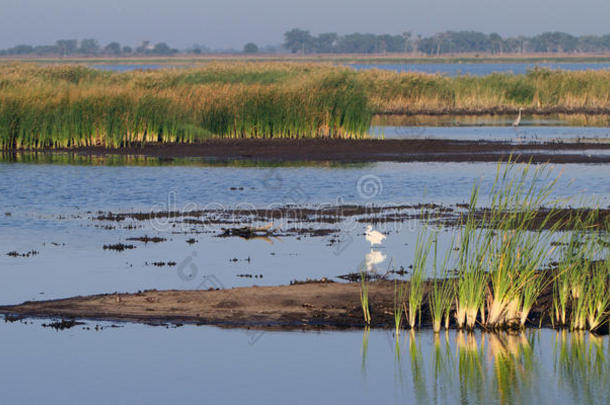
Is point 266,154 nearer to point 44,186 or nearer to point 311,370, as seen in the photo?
point 44,186

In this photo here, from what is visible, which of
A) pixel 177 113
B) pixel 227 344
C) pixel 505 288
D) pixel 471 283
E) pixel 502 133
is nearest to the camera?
pixel 227 344

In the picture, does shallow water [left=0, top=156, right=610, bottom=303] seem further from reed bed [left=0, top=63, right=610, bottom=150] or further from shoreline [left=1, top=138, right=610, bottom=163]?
reed bed [left=0, top=63, right=610, bottom=150]

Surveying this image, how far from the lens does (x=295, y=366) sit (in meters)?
10.5

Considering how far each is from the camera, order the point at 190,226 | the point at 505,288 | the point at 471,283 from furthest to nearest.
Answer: the point at 190,226, the point at 505,288, the point at 471,283

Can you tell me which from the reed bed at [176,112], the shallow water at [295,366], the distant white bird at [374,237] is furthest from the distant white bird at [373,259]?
the reed bed at [176,112]

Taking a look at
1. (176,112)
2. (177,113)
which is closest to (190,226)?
(176,112)

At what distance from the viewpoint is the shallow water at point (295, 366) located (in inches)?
376

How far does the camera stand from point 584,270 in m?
11.8

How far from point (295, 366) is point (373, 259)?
5.86m

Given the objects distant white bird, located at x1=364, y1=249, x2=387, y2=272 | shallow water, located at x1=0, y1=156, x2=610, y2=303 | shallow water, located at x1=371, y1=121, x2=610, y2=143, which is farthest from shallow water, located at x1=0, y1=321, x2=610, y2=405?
shallow water, located at x1=371, y1=121, x2=610, y2=143

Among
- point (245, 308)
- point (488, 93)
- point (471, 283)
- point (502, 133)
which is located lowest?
point (245, 308)

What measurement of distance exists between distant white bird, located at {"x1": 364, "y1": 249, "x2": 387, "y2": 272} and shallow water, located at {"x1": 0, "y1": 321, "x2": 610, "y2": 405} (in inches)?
150

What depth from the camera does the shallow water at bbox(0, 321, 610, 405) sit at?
31.3 ft

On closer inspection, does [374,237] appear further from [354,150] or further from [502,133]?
[502,133]
